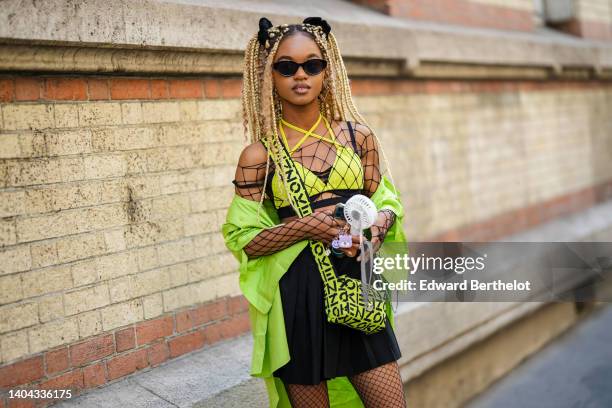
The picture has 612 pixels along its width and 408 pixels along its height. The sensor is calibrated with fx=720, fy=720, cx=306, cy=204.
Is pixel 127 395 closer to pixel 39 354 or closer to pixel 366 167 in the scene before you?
A: pixel 39 354

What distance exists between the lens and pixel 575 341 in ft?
24.2

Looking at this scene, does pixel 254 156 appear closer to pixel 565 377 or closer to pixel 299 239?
pixel 299 239

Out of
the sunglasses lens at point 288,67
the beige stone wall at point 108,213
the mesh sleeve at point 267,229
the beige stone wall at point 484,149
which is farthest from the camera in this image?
the beige stone wall at point 484,149

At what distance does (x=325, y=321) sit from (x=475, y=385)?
13.5ft

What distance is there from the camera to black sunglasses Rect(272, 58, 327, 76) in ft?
9.57

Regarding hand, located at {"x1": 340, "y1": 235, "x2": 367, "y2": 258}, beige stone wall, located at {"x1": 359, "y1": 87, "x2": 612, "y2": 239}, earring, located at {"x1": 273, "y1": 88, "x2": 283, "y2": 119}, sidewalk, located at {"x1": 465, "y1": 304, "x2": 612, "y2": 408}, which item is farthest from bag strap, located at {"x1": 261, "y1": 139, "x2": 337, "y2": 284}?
sidewalk, located at {"x1": 465, "y1": 304, "x2": 612, "y2": 408}

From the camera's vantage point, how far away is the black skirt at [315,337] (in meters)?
2.89

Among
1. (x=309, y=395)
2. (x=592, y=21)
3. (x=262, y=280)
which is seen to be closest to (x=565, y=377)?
(x=309, y=395)

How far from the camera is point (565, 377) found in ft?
20.4

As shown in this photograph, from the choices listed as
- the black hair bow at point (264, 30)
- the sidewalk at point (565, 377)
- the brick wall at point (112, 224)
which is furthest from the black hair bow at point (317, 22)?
the sidewalk at point (565, 377)

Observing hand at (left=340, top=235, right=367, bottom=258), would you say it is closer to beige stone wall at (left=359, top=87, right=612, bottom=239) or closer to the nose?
the nose

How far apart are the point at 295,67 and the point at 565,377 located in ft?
14.7

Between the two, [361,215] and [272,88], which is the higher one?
[272,88]

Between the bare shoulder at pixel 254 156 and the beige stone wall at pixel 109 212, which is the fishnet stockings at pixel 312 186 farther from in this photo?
the beige stone wall at pixel 109 212
